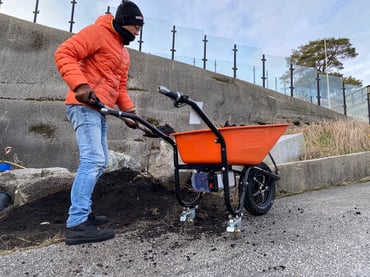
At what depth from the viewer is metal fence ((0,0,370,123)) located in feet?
23.7

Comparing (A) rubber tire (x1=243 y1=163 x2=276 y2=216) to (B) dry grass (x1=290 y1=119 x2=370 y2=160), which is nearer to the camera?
(A) rubber tire (x1=243 y1=163 x2=276 y2=216)

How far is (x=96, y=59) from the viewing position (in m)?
2.15

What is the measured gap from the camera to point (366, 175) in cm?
472

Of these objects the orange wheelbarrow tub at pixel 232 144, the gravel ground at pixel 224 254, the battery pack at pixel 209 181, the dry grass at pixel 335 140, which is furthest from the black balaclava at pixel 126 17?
the dry grass at pixel 335 140

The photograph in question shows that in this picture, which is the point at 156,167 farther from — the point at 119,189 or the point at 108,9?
the point at 108,9

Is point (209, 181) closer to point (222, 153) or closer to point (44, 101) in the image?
point (222, 153)

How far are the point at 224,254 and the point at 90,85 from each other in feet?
4.93

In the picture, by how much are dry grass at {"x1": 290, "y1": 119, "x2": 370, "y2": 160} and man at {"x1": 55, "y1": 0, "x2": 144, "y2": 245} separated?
3.55m

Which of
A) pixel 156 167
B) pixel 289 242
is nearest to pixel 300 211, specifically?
pixel 289 242

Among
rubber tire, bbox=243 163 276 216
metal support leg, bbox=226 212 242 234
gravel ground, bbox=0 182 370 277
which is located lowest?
gravel ground, bbox=0 182 370 277

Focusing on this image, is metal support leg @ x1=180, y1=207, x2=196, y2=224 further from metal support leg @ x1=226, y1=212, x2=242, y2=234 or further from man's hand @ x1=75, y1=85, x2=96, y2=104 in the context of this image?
man's hand @ x1=75, y1=85, x2=96, y2=104

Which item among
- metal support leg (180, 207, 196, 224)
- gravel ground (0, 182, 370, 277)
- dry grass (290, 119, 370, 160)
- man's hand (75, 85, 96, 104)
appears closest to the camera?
gravel ground (0, 182, 370, 277)

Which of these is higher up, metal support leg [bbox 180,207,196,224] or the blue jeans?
the blue jeans

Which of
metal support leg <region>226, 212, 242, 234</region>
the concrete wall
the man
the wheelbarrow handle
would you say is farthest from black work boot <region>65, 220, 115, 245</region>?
the concrete wall
